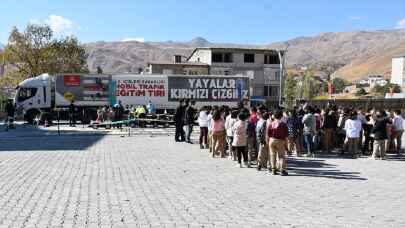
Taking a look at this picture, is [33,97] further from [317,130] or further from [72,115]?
[317,130]

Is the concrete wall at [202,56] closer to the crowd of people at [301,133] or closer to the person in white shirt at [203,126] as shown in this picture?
the person in white shirt at [203,126]

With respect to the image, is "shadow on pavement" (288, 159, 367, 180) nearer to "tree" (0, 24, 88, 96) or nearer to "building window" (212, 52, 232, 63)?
"tree" (0, 24, 88, 96)

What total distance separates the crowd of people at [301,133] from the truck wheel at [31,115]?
67.7 ft

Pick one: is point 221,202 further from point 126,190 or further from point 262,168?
point 262,168

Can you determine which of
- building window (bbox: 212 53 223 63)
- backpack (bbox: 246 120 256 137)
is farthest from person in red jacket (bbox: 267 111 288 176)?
building window (bbox: 212 53 223 63)

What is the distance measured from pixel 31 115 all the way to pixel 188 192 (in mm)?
29554

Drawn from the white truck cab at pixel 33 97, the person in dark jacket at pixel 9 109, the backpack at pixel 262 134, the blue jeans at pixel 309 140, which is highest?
the white truck cab at pixel 33 97

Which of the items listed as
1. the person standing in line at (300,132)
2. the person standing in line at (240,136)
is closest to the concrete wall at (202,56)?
the person standing in line at (300,132)

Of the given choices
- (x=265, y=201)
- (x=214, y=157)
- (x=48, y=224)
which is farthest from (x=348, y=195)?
(x=214, y=157)

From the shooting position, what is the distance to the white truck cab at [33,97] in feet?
125

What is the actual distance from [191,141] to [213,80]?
17.5m

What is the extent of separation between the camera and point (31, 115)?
38.0 meters

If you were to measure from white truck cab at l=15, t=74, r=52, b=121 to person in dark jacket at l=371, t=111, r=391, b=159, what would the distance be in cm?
2637

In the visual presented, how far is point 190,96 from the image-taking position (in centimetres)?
4050
